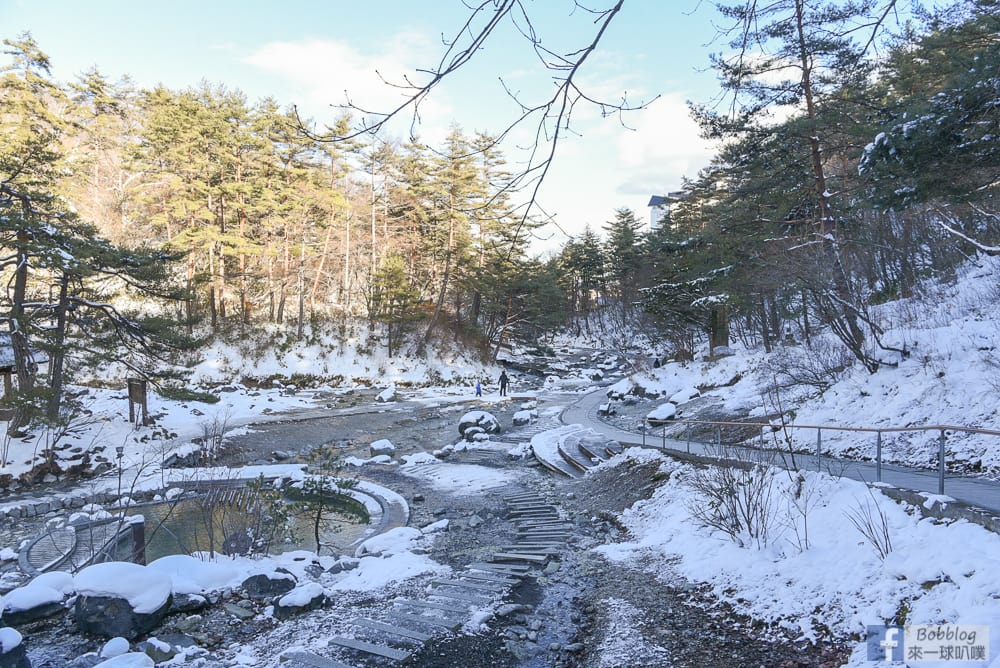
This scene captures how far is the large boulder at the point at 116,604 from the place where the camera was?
20.2 feet

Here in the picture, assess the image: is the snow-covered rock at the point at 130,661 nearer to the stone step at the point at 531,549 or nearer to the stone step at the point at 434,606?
the stone step at the point at 434,606

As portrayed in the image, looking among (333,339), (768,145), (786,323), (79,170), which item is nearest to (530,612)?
(768,145)

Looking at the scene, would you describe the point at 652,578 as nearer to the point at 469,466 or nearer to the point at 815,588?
the point at 815,588

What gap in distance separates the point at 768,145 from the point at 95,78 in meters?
37.3

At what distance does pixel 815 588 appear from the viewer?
215 inches

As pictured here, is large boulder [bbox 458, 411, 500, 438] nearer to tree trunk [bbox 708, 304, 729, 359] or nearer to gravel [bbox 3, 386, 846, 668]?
gravel [bbox 3, 386, 846, 668]

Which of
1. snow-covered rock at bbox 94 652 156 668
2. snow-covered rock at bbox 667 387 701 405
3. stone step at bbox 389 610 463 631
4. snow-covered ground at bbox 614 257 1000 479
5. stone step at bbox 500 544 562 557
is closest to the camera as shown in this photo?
snow-covered rock at bbox 94 652 156 668

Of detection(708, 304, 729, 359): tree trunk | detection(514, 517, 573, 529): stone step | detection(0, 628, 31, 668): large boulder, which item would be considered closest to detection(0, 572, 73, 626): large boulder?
detection(0, 628, 31, 668): large boulder

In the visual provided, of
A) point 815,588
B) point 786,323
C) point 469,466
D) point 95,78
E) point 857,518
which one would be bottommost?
point 469,466

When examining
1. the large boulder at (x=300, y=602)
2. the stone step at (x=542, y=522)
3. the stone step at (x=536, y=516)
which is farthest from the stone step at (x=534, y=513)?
the large boulder at (x=300, y=602)

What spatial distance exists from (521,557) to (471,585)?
4.62 feet

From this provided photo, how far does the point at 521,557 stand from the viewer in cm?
850

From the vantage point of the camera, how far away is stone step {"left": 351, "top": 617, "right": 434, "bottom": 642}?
5579 millimetres

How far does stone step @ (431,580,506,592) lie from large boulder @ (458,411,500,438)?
13.9 m
